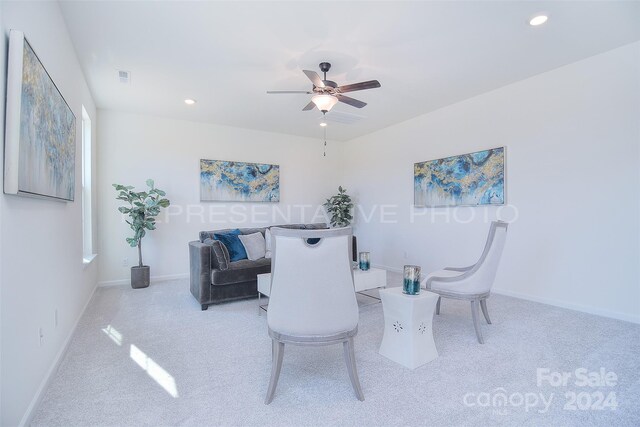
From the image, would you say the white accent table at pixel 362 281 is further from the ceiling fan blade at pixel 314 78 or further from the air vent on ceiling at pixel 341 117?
the air vent on ceiling at pixel 341 117

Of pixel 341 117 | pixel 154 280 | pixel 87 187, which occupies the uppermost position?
pixel 341 117

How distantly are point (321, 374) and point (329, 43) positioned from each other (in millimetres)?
2773

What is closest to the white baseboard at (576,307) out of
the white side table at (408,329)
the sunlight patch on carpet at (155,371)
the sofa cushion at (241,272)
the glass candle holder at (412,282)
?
the white side table at (408,329)

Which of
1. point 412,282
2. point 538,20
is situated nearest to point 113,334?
point 412,282

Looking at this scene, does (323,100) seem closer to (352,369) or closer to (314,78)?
(314,78)

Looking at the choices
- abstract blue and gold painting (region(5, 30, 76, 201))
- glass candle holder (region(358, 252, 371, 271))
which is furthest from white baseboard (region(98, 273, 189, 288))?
glass candle holder (region(358, 252, 371, 271))

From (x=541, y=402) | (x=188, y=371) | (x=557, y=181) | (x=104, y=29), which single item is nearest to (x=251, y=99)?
(x=104, y=29)

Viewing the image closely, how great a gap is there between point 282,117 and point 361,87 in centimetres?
245

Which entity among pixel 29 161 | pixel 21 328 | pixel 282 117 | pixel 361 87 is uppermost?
pixel 282 117

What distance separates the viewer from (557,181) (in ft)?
11.8

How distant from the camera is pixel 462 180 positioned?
456cm

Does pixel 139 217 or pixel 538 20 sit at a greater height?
pixel 538 20

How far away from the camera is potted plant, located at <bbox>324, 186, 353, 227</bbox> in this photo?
21.2 feet

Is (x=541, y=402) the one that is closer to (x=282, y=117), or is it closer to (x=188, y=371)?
(x=188, y=371)
